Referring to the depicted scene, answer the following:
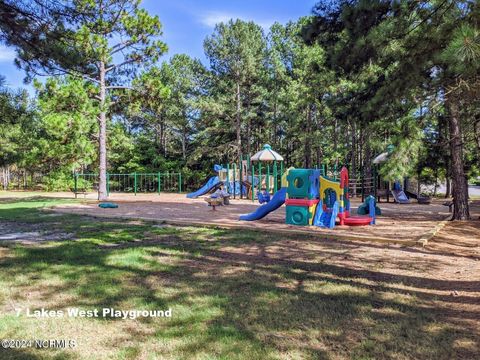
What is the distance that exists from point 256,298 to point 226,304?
1.11 feet

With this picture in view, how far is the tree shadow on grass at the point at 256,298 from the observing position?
2713 mm

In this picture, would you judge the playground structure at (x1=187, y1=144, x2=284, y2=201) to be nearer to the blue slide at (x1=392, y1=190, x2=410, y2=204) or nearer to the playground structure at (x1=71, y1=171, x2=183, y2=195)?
the blue slide at (x1=392, y1=190, x2=410, y2=204)

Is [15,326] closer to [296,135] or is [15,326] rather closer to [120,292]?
[120,292]

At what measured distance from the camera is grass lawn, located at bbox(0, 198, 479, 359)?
2.66 meters

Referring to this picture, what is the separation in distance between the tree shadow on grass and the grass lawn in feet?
0.04

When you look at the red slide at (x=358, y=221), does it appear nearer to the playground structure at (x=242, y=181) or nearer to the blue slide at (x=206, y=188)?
the playground structure at (x=242, y=181)

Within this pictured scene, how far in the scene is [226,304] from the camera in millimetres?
3510

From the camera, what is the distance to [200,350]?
2615 millimetres

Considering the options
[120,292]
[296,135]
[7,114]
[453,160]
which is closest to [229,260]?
[120,292]

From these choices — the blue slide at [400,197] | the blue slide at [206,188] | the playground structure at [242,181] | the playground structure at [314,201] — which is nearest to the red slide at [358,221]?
the playground structure at [314,201]

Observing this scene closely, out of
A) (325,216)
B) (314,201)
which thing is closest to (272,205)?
(314,201)

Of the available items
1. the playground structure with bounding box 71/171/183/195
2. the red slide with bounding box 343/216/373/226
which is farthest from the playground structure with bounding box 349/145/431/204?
the playground structure with bounding box 71/171/183/195

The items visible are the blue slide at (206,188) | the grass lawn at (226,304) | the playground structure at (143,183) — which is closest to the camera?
the grass lawn at (226,304)

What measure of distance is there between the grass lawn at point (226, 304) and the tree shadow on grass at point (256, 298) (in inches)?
0.5
